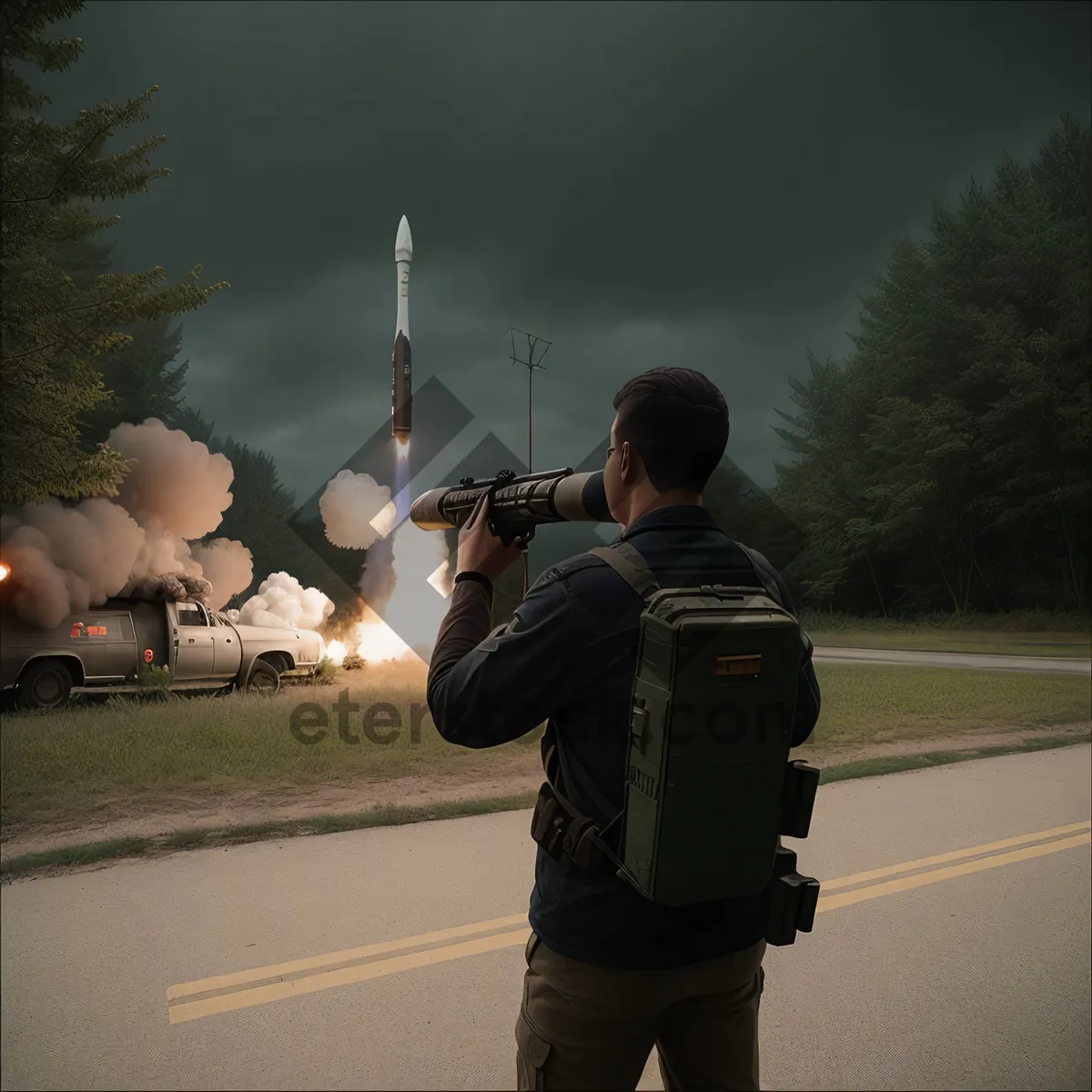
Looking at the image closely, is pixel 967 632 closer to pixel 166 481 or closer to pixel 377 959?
pixel 166 481

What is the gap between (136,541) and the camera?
1573 centimetres

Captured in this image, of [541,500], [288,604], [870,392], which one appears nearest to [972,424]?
[870,392]

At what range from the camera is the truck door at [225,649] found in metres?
14.9

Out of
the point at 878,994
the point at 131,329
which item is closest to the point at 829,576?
the point at 131,329

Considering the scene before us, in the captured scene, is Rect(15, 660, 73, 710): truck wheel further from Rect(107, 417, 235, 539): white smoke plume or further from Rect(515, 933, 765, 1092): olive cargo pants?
Rect(515, 933, 765, 1092): olive cargo pants

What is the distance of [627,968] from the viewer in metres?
1.81

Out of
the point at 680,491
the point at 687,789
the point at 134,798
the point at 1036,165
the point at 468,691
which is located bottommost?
the point at 134,798

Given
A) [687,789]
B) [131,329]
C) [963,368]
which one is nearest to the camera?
[687,789]

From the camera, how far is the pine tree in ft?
30.6

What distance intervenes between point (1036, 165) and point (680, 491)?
129ft

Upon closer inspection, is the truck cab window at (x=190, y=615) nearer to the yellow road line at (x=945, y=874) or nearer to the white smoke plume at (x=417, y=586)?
the white smoke plume at (x=417, y=586)

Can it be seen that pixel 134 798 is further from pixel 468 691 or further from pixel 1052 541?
pixel 1052 541

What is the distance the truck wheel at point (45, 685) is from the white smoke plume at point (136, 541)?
26.2 inches

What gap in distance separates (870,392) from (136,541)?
1372 inches
